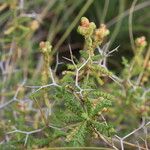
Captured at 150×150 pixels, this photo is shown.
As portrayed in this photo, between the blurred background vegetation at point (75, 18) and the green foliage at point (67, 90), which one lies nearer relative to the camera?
the green foliage at point (67, 90)

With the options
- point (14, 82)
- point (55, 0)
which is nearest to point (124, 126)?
point (14, 82)

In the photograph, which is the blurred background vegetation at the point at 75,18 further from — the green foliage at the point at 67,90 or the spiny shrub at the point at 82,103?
the spiny shrub at the point at 82,103

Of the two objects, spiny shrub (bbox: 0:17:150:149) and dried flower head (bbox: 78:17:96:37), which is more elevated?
dried flower head (bbox: 78:17:96:37)

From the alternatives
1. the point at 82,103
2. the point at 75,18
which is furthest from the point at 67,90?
the point at 75,18

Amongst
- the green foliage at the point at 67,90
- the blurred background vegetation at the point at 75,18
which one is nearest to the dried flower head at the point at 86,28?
the green foliage at the point at 67,90

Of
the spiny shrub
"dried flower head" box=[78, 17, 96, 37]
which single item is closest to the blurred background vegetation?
the spiny shrub

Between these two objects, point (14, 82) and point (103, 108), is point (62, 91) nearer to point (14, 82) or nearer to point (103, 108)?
point (103, 108)

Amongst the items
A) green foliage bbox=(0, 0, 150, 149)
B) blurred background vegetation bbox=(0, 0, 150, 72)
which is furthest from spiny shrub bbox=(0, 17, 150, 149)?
blurred background vegetation bbox=(0, 0, 150, 72)

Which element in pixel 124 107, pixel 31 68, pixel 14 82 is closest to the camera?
pixel 124 107

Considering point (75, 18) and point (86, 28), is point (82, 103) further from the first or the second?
point (75, 18)

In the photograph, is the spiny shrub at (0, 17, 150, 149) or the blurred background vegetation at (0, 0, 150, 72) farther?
the blurred background vegetation at (0, 0, 150, 72)

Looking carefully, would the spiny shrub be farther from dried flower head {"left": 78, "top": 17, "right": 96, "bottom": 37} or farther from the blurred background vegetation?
the blurred background vegetation
